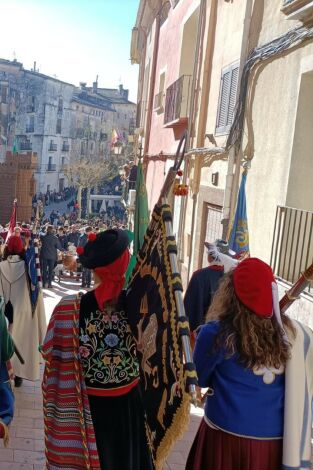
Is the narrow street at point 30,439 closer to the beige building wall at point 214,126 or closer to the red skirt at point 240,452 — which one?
the red skirt at point 240,452

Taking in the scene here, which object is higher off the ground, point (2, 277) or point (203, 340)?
point (203, 340)

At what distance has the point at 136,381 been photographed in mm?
3092

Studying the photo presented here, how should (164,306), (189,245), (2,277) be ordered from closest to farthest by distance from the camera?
(164,306) → (2,277) → (189,245)

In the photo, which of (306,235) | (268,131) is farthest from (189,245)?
(306,235)

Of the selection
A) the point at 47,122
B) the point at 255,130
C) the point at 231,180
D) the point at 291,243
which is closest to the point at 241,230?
the point at 291,243

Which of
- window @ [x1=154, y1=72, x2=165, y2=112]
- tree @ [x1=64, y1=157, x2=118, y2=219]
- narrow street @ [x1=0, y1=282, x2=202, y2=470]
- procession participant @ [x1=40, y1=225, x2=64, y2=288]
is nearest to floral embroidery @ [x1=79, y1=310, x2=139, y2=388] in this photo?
narrow street @ [x1=0, y1=282, x2=202, y2=470]

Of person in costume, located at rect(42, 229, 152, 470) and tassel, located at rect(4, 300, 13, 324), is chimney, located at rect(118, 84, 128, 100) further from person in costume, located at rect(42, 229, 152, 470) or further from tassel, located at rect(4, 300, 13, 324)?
person in costume, located at rect(42, 229, 152, 470)

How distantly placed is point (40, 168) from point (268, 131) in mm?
48892

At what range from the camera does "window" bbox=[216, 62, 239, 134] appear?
8.56 metres

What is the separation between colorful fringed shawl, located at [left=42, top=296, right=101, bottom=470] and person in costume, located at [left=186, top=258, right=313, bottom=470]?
713mm

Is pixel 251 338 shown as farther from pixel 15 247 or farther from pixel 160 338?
pixel 15 247

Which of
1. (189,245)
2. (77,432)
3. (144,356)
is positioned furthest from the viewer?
(189,245)

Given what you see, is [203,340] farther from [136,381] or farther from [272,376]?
[136,381]

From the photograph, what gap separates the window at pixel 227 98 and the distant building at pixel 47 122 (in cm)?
4405
